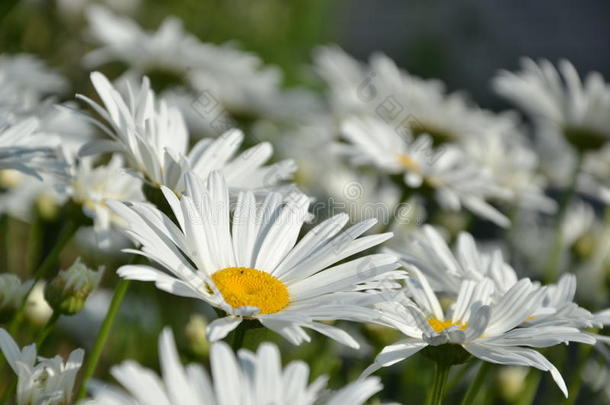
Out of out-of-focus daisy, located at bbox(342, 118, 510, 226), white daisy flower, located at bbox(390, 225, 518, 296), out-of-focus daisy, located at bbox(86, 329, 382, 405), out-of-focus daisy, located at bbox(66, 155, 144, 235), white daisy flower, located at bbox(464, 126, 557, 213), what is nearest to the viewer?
out-of-focus daisy, located at bbox(86, 329, 382, 405)

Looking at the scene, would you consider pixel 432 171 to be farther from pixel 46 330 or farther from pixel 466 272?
pixel 46 330

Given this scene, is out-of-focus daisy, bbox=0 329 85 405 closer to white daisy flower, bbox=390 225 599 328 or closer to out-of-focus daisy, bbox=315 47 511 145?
white daisy flower, bbox=390 225 599 328

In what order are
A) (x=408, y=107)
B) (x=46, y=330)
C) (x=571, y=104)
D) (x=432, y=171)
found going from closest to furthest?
(x=46, y=330) < (x=432, y=171) < (x=571, y=104) < (x=408, y=107)

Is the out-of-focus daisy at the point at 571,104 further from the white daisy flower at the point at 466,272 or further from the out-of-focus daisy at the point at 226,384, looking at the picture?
the out-of-focus daisy at the point at 226,384

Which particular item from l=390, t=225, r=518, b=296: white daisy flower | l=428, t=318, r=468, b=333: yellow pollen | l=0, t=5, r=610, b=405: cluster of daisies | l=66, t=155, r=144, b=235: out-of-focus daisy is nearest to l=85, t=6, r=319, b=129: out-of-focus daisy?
l=0, t=5, r=610, b=405: cluster of daisies

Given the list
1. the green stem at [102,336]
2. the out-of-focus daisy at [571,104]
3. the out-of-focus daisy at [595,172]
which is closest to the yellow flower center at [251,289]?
the green stem at [102,336]

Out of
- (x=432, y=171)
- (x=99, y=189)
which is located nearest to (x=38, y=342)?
(x=99, y=189)
